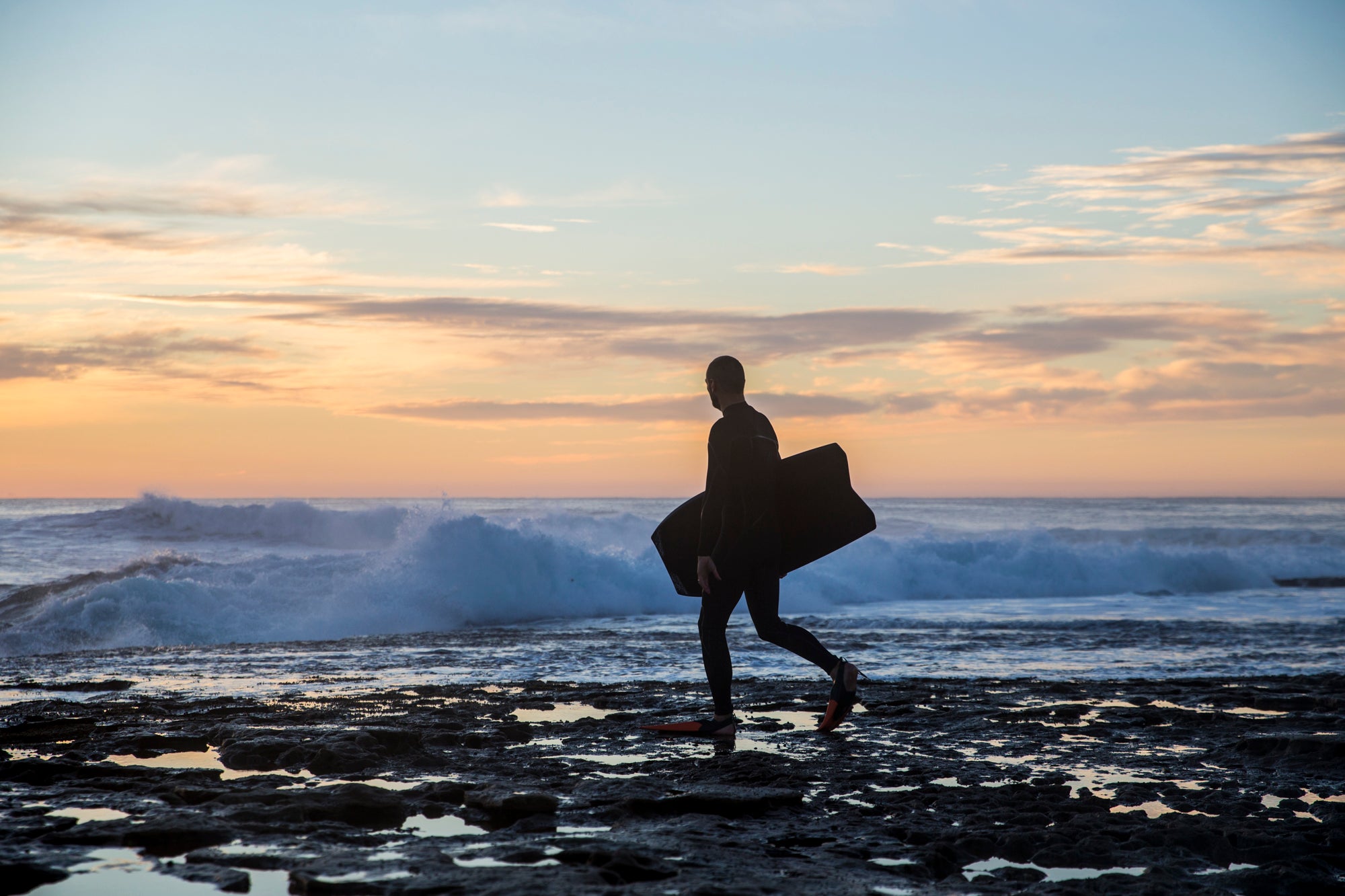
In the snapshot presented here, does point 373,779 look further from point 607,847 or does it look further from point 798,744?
point 798,744

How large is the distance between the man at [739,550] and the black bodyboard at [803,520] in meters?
0.32

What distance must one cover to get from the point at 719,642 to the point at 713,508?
28.8 inches

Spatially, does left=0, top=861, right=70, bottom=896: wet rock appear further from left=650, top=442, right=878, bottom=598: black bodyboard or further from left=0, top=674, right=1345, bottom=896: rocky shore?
left=650, top=442, right=878, bottom=598: black bodyboard

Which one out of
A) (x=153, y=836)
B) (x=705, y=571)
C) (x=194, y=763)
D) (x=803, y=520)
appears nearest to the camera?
(x=153, y=836)

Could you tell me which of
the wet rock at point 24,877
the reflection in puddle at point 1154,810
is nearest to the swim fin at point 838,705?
the reflection in puddle at point 1154,810

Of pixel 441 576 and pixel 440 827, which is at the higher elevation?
pixel 440 827

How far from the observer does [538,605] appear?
16812mm

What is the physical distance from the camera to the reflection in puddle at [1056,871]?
3355 millimetres

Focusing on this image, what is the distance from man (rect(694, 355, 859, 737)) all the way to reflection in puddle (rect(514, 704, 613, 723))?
97 cm

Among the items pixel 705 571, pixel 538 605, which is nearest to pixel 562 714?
pixel 705 571

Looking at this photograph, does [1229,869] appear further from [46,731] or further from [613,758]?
[46,731]

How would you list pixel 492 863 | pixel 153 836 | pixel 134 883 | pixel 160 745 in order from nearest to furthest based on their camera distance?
pixel 134 883
pixel 492 863
pixel 153 836
pixel 160 745

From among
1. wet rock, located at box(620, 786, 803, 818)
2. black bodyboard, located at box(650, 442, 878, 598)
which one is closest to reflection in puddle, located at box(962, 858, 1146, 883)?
wet rock, located at box(620, 786, 803, 818)

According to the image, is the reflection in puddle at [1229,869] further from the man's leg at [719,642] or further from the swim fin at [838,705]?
the man's leg at [719,642]
